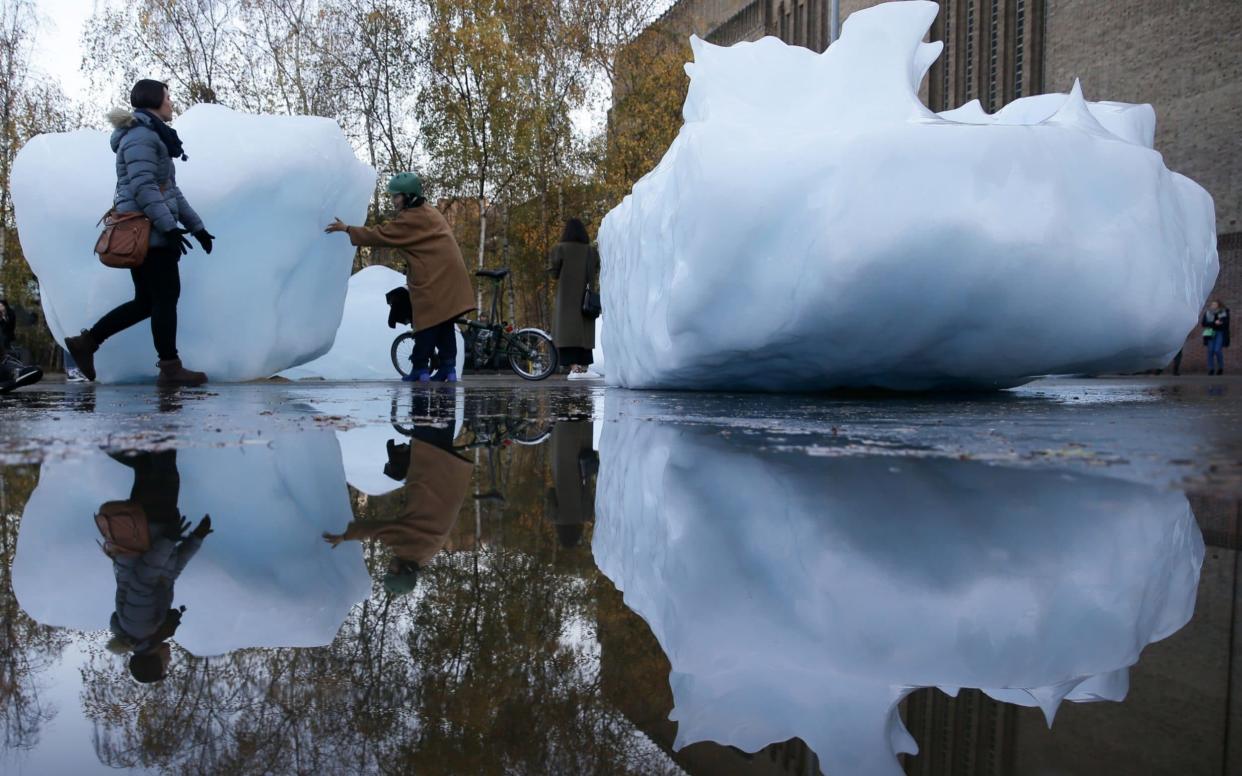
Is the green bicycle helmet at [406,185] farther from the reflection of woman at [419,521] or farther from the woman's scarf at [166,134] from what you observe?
the reflection of woman at [419,521]

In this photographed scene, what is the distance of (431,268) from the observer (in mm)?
9602

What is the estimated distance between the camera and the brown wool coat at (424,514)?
1674 mm

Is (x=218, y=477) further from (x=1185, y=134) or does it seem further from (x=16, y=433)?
(x=1185, y=134)

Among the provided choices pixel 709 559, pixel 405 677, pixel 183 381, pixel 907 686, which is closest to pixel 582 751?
pixel 405 677

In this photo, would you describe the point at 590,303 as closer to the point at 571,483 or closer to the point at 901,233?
the point at 901,233

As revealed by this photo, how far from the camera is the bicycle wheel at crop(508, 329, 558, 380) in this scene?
43.3 ft

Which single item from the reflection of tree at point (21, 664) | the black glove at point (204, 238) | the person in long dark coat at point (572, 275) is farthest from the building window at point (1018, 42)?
the reflection of tree at point (21, 664)

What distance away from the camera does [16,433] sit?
11.5 feet

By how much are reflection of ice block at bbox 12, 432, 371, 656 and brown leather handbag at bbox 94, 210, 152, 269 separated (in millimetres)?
5142

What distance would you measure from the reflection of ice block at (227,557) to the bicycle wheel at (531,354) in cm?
1059

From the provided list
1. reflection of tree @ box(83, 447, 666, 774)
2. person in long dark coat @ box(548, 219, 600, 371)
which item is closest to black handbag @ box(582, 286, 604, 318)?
person in long dark coat @ box(548, 219, 600, 371)

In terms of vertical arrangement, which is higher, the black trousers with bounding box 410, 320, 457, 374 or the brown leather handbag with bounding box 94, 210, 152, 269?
the brown leather handbag with bounding box 94, 210, 152, 269

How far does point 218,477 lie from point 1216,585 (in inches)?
78.6

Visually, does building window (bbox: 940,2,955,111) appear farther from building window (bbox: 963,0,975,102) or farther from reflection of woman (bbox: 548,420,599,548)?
reflection of woman (bbox: 548,420,599,548)
